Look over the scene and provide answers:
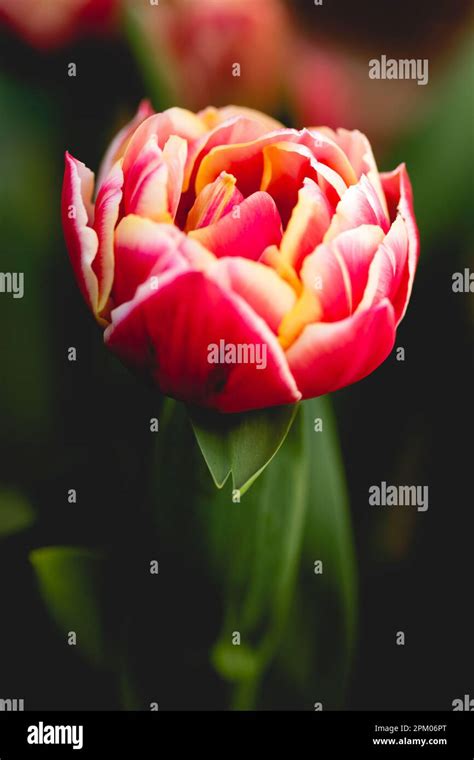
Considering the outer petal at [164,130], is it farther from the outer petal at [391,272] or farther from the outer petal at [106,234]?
the outer petal at [391,272]

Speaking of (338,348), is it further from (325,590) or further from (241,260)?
(325,590)

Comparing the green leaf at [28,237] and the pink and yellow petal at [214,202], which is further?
the green leaf at [28,237]

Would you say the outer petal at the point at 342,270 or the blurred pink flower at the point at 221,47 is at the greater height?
the blurred pink flower at the point at 221,47

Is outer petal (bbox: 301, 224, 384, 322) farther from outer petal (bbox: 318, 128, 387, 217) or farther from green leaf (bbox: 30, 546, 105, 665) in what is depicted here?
green leaf (bbox: 30, 546, 105, 665)

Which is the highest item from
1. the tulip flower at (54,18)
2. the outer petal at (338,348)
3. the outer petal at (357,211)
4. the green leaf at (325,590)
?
the tulip flower at (54,18)

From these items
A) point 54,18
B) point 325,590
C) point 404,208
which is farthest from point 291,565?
point 54,18

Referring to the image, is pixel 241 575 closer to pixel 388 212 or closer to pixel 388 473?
pixel 388 473

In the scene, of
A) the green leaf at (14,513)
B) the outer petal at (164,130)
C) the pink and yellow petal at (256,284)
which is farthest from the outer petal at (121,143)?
the green leaf at (14,513)
